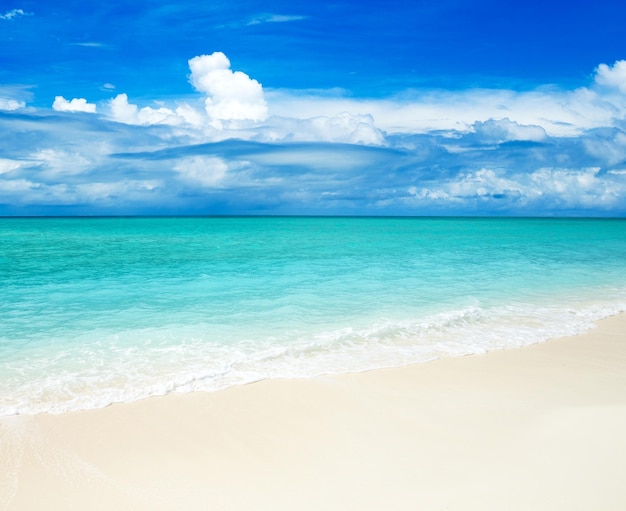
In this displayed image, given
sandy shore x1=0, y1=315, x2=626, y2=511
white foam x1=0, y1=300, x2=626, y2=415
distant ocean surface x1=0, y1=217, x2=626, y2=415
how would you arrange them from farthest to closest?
distant ocean surface x1=0, y1=217, x2=626, y2=415 < white foam x1=0, y1=300, x2=626, y2=415 < sandy shore x1=0, y1=315, x2=626, y2=511

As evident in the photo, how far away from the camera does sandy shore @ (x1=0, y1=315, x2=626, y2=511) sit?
4438 millimetres

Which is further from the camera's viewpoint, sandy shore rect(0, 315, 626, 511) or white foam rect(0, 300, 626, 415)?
white foam rect(0, 300, 626, 415)

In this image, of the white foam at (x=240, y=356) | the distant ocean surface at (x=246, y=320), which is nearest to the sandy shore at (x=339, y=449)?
the white foam at (x=240, y=356)

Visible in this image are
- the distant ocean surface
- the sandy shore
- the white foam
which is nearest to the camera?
the sandy shore

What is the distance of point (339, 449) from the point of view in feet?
17.6

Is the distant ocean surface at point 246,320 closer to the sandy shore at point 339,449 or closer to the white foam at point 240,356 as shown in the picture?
the white foam at point 240,356

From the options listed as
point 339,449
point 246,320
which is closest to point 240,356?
point 246,320

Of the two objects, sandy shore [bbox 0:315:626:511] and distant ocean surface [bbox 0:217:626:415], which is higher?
distant ocean surface [bbox 0:217:626:415]

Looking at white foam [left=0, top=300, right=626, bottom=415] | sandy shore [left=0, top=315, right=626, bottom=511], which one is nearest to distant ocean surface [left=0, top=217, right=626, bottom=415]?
white foam [left=0, top=300, right=626, bottom=415]

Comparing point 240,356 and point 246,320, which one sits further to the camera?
point 246,320

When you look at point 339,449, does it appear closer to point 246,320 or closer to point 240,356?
point 240,356

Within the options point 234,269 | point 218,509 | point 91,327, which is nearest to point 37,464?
point 218,509

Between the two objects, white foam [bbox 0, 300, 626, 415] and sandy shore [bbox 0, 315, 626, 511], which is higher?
white foam [bbox 0, 300, 626, 415]

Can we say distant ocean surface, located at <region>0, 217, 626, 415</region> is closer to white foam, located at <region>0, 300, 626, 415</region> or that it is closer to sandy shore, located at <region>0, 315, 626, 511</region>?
white foam, located at <region>0, 300, 626, 415</region>
